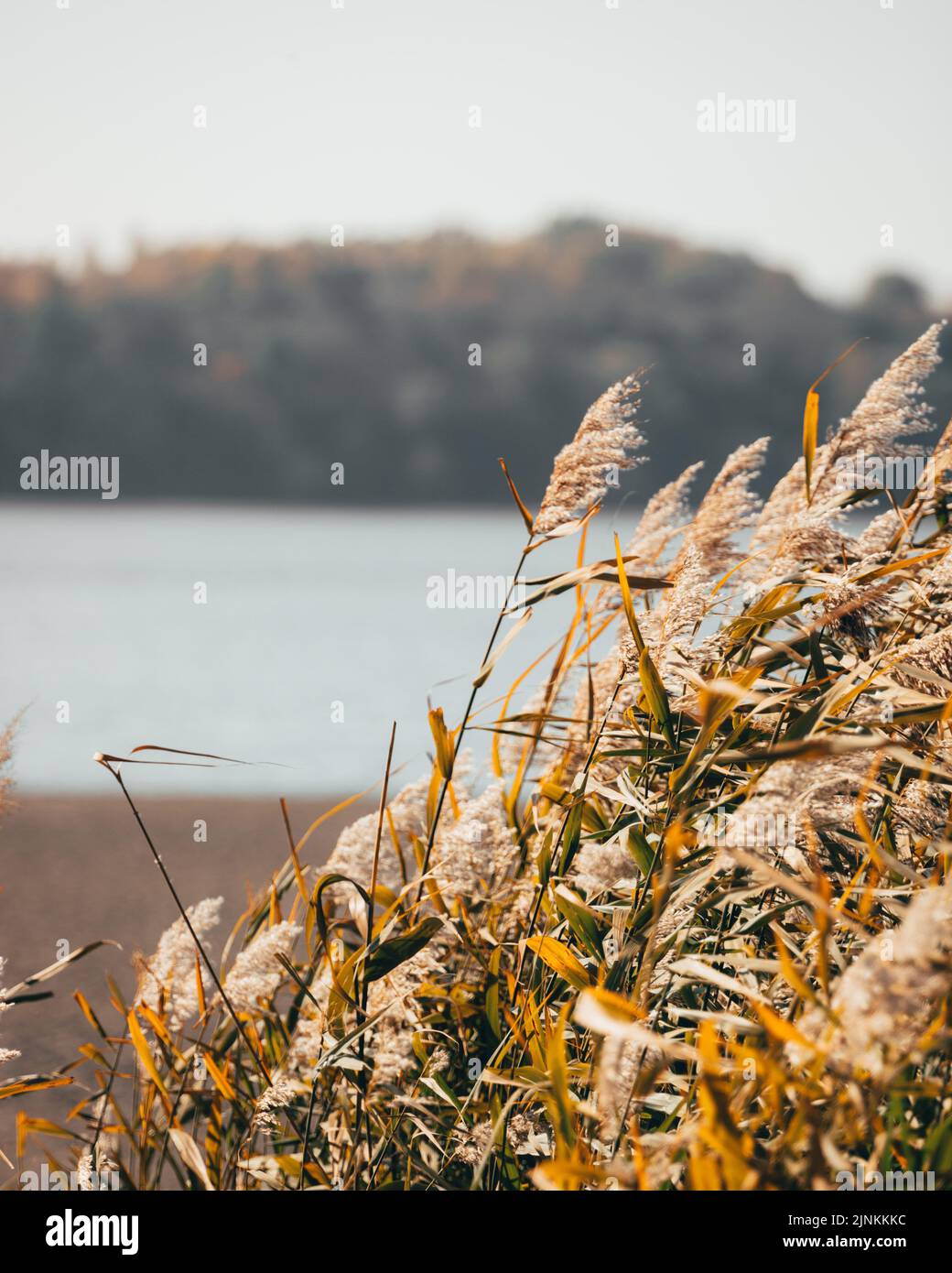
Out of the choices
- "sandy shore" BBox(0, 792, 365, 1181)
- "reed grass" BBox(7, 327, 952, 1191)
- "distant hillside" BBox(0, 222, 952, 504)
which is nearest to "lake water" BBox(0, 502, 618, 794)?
"reed grass" BBox(7, 327, 952, 1191)

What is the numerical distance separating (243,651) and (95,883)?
9.96 meters

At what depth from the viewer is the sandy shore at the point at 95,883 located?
3.37m

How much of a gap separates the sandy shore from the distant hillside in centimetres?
3454

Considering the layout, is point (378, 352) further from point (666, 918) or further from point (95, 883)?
point (666, 918)

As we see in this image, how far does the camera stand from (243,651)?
15.1 meters

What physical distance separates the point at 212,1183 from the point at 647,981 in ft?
2.83

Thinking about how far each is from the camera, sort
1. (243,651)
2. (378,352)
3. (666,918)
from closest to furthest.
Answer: (666,918)
(243,651)
(378,352)

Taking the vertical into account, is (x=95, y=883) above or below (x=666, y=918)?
below

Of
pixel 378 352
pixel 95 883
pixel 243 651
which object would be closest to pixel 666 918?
pixel 95 883

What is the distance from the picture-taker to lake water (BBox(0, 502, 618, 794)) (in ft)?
29.3

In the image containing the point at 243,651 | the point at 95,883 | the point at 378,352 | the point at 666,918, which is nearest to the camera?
the point at 666,918

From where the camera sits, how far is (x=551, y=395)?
1684 inches

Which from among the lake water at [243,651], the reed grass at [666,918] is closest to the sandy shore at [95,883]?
the lake water at [243,651]

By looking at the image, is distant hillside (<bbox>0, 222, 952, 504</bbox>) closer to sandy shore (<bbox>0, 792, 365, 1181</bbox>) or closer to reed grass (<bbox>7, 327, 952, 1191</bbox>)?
sandy shore (<bbox>0, 792, 365, 1181</bbox>)
